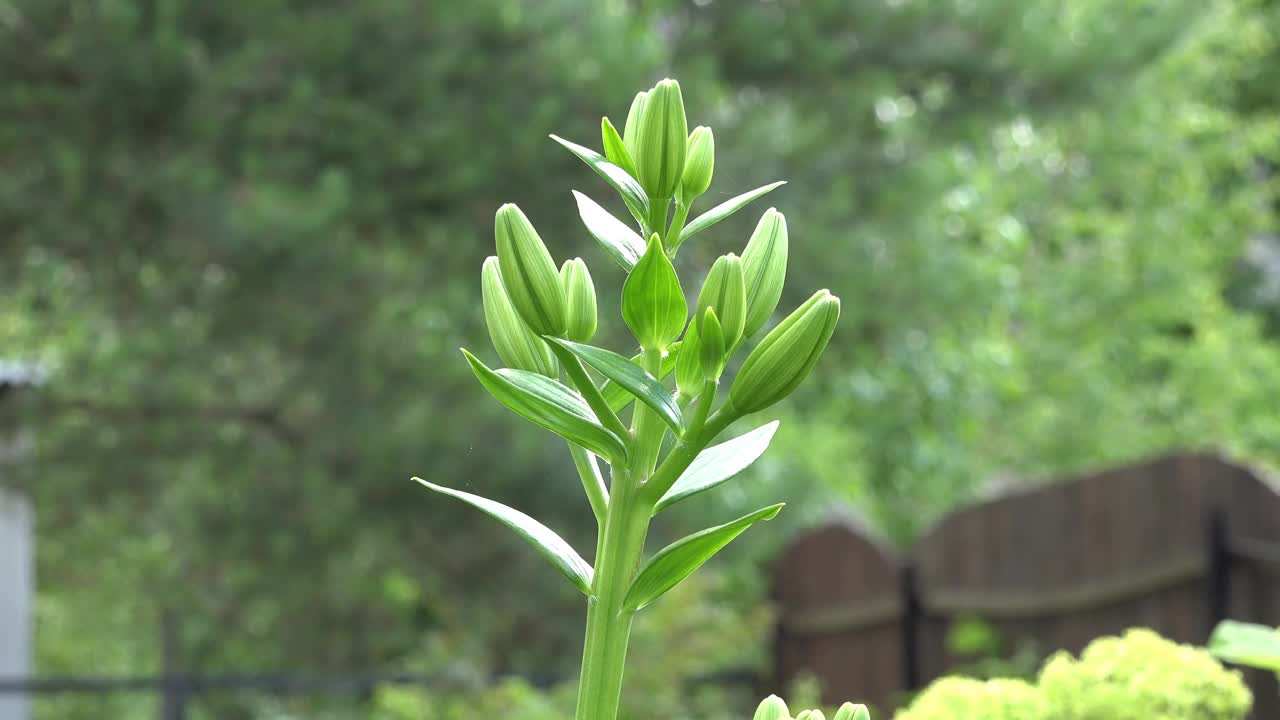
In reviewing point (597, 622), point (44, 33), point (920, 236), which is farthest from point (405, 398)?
point (597, 622)

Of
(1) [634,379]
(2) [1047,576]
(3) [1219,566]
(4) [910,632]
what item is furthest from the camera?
(4) [910,632]

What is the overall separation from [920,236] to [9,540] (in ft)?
13.7

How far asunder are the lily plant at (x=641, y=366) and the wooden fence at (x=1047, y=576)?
7.03 ft

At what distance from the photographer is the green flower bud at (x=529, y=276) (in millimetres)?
630

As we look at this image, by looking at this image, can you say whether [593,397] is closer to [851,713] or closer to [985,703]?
[851,713]

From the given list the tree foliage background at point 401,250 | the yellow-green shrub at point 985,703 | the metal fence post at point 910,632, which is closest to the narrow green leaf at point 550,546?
→ the yellow-green shrub at point 985,703

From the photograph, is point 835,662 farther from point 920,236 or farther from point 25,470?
Answer: point 25,470

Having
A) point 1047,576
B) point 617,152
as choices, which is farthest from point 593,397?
point 1047,576

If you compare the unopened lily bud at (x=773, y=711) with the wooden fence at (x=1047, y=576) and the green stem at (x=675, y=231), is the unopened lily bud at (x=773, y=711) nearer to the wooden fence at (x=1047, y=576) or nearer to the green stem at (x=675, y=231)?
the green stem at (x=675, y=231)

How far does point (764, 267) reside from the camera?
0.66 metres

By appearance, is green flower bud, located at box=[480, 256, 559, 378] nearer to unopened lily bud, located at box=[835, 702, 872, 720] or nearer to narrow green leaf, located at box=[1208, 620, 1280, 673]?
unopened lily bud, located at box=[835, 702, 872, 720]

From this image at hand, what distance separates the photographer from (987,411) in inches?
347

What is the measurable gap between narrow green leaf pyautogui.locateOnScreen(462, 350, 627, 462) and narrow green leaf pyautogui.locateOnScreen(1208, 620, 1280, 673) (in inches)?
27.0

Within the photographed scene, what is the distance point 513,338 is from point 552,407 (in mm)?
81
